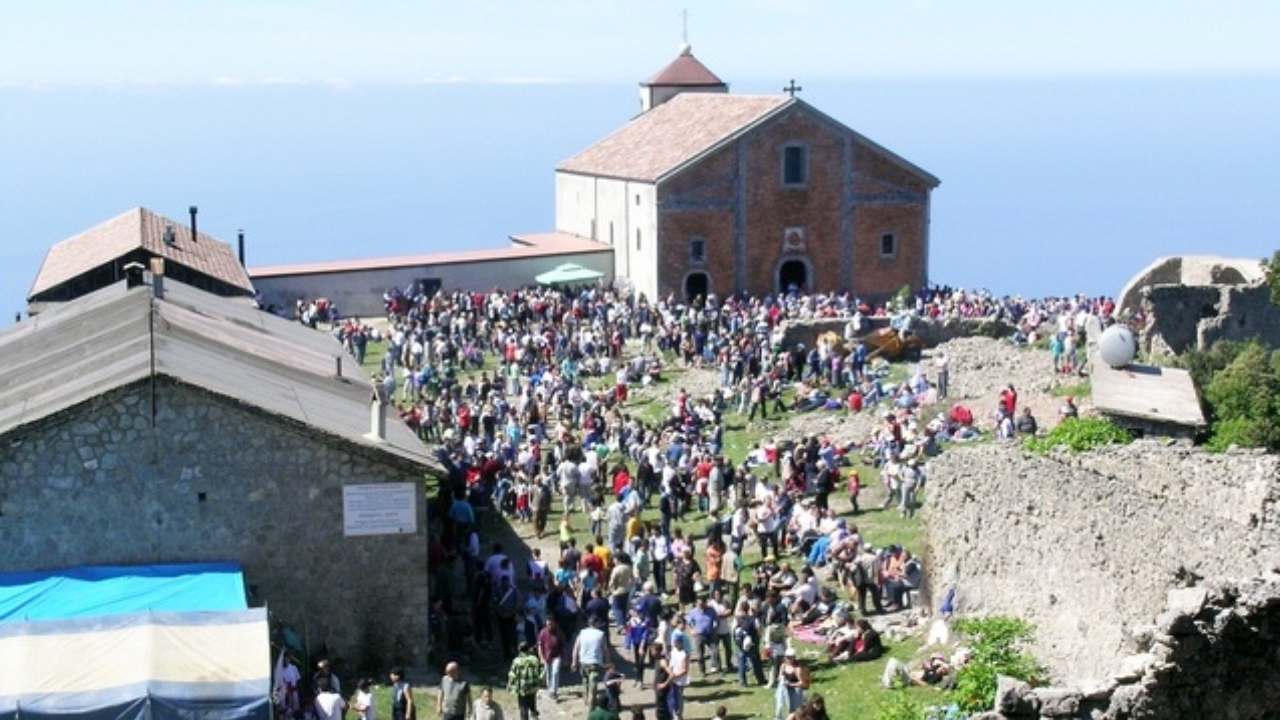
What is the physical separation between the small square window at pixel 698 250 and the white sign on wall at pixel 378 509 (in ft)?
114

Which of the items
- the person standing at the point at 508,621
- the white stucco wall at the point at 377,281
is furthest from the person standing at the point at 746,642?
Result: the white stucco wall at the point at 377,281

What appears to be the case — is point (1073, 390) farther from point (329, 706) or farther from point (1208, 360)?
point (329, 706)

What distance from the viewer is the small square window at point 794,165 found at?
58812mm

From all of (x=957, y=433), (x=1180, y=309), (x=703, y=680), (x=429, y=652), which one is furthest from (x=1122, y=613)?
(x=1180, y=309)

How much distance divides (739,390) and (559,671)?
18191 millimetres

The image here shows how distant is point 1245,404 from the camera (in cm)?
3225

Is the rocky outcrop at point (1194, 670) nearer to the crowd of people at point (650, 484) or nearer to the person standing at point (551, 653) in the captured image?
the crowd of people at point (650, 484)

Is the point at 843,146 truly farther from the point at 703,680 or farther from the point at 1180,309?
the point at 703,680

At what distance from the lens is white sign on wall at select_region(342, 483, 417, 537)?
78.8ft

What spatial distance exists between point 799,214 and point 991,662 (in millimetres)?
40667

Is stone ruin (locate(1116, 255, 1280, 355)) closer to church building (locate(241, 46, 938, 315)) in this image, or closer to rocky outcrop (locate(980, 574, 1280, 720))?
church building (locate(241, 46, 938, 315))

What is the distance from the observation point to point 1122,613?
18.7m

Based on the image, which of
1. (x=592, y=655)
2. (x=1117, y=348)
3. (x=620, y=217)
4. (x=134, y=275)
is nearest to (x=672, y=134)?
(x=620, y=217)

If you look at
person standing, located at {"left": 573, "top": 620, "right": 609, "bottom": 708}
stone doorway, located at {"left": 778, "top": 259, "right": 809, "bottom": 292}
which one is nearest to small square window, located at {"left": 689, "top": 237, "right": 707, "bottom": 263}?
stone doorway, located at {"left": 778, "top": 259, "right": 809, "bottom": 292}
